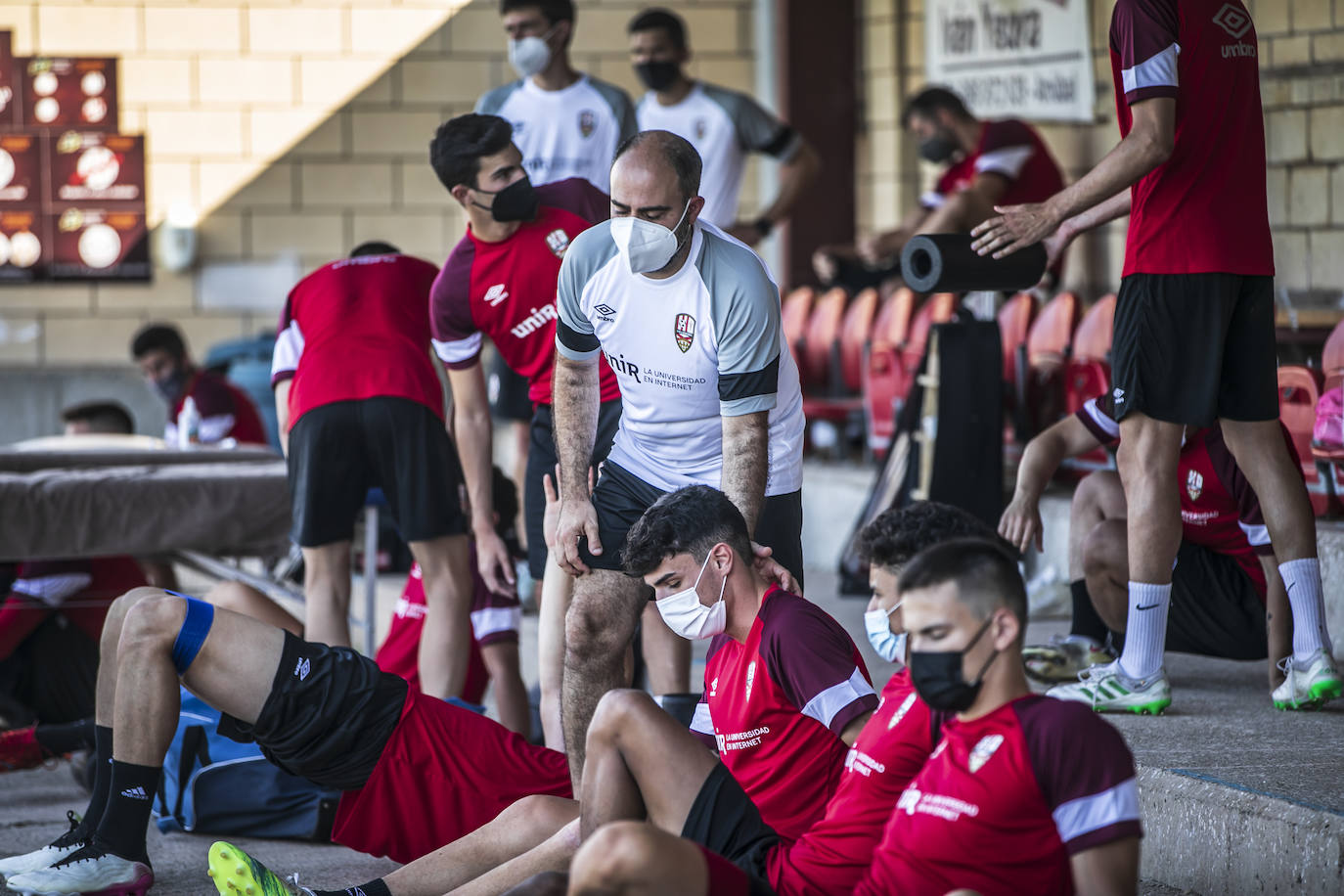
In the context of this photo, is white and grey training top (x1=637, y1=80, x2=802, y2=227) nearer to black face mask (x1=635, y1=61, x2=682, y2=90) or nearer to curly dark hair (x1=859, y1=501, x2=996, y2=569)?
black face mask (x1=635, y1=61, x2=682, y2=90)

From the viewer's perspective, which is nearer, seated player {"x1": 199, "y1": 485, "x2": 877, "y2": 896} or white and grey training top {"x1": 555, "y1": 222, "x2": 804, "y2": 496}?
seated player {"x1": 199, "y1": 485, "x2": 877, "y2": 896}

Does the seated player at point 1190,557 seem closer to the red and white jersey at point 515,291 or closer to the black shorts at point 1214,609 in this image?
the black shorts at point 1214,609

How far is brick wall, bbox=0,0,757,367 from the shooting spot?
449 inches

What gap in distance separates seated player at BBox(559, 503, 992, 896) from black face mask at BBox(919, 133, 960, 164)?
5168mm

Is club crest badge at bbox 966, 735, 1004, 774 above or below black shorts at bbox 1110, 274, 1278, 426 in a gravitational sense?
below

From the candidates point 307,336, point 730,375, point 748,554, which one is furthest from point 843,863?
point 307,336

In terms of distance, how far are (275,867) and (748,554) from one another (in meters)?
1.59

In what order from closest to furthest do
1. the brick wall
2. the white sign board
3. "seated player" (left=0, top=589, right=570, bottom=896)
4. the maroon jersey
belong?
1. "seated player" (left=0, top=589, right=570, bottom=896)
2. the maroon jersey
3. the white sign board
4. the brick wall

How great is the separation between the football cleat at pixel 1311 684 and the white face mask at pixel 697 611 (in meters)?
1.61

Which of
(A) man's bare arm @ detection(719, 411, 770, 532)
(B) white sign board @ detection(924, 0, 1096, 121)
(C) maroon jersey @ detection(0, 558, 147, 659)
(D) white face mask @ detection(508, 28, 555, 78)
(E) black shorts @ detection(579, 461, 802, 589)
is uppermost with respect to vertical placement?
(B) white sign board @ detection(924, 0, 1096, 121)

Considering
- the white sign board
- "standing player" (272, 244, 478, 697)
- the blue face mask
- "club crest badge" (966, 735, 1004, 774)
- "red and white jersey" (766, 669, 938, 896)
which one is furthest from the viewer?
the white sign board

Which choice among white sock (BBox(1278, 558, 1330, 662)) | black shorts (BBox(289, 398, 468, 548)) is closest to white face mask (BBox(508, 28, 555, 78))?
black shorts (BBox(289, 398, 468, 548))

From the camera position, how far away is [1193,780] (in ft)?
10.7

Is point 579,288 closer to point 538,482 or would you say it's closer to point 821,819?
point 538,482
